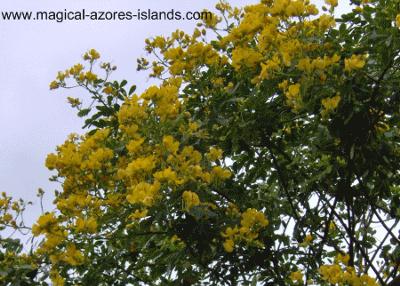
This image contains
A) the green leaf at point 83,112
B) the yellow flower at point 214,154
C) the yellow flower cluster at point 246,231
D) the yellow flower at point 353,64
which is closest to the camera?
the yellow flower cluster at point 246,231

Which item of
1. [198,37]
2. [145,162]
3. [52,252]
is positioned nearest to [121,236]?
[52,252]

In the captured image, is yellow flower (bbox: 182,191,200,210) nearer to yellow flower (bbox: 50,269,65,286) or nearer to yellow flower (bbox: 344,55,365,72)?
yellow flower (bbox: 50,269,65,286)

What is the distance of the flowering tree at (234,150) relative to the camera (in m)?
2.30

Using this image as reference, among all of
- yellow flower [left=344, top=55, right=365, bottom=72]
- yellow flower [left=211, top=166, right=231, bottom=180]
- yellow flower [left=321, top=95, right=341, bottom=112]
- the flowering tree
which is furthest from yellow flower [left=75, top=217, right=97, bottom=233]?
yellow flower [left=344, top=55, right=365, bottom=72]

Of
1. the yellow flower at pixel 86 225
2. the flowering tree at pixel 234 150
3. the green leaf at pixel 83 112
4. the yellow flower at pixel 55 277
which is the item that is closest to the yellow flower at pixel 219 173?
the flowering tree at pixel 234 150

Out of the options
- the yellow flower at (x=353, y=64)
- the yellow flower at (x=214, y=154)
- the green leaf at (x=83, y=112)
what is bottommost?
the yellow flower at (x=214, y=154)

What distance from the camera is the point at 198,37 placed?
2984 mm

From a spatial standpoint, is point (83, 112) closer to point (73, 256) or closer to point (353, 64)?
point (73, 256)

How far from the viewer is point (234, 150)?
2795 mm

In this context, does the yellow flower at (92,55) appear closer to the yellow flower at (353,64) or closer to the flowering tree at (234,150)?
the flowering tree at (234,150)

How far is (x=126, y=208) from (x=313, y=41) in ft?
3.60

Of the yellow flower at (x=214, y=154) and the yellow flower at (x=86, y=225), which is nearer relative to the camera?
the yellow flower at (x=86, y=225)

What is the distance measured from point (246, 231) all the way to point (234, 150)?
0.59 m

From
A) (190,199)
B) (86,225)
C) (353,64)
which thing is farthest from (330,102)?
(86,225)
